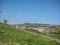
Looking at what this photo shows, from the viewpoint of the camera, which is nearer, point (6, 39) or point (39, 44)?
point (6, 39)

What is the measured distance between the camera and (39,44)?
305 inches

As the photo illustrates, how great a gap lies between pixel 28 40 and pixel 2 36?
1162 mm

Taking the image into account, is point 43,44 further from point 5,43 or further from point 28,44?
point 5,43

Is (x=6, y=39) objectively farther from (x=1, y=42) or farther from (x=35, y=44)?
(x=35, y=44)

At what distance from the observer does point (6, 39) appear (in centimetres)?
718

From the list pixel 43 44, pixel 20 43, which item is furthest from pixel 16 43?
pixel 43 44

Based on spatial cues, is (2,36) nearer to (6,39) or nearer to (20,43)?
(6,39)

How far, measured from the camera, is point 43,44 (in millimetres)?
8000

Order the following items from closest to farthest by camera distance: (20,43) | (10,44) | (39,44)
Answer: (10,44) → (20,43) → (39,44)

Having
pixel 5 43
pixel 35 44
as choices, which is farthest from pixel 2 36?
pixel 35 44

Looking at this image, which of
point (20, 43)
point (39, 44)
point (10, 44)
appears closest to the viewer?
point (10, 44)

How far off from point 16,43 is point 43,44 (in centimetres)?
163

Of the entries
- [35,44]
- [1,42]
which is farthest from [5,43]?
[35,44]

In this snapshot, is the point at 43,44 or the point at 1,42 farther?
the point at 43,44
